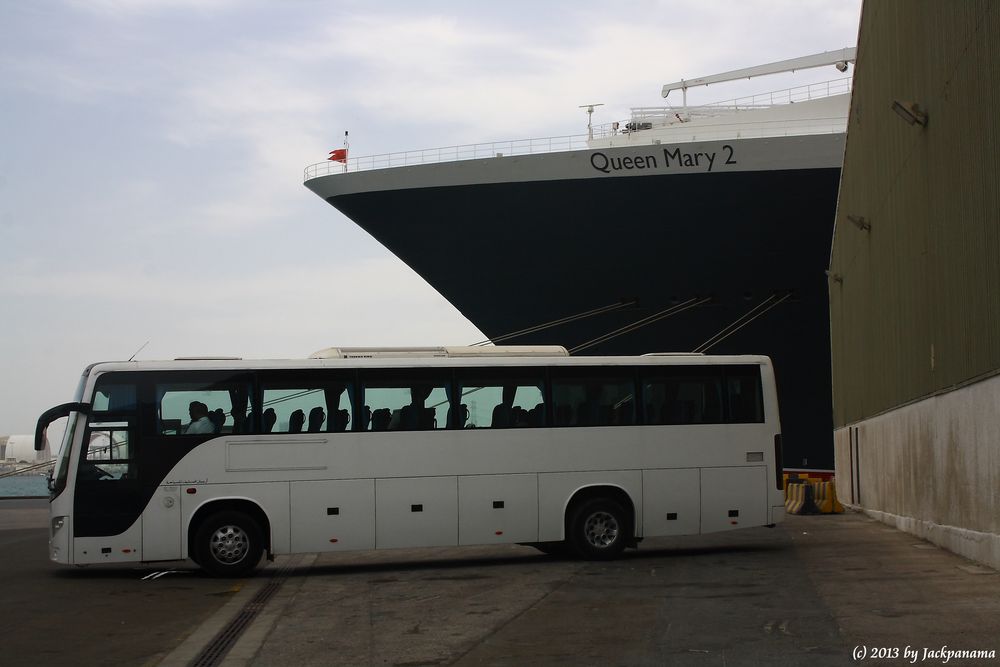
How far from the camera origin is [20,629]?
10.2m

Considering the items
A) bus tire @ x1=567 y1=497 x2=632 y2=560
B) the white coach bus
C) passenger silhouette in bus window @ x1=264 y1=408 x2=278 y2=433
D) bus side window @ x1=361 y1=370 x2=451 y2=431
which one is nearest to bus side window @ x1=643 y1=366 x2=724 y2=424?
the white coach bus

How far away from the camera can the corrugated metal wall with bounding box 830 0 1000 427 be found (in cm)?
1223

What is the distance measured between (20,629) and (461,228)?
75.0 ft

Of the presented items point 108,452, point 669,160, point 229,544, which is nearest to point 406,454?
point 229,544

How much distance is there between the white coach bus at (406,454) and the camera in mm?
14367

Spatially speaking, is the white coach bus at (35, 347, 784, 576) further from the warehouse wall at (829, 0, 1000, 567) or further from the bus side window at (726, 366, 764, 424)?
the warehouse wall at (829, 0, 1000, 567)

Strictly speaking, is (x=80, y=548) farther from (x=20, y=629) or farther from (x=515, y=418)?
(x=515, y=418)

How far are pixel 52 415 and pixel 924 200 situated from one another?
11.4 m

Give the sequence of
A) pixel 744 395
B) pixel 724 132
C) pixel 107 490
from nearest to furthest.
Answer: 1. pixel 107 490
2. pixel 744 395
3. pixel 724 132

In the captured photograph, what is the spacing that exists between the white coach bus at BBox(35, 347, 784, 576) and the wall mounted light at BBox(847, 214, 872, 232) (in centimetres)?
740

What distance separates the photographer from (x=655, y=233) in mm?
30562

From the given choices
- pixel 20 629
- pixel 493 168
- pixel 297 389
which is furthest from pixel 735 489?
pixel 493 168

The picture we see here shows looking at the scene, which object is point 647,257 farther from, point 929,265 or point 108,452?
point 108,452

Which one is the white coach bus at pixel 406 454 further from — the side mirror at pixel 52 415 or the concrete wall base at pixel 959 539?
the concrete wall base at pixel 959 539
